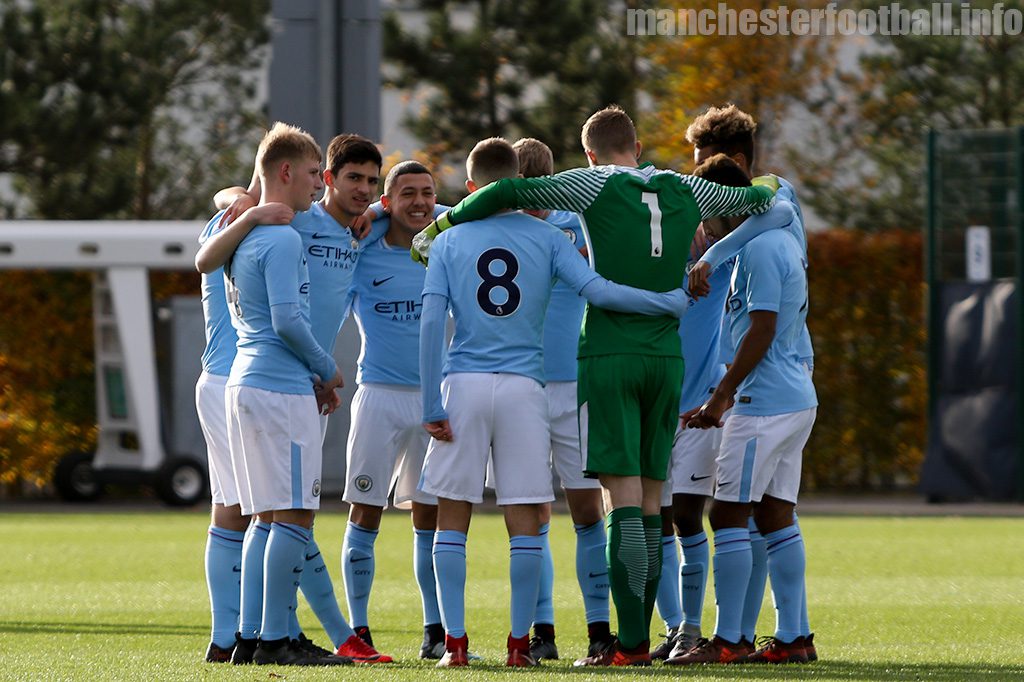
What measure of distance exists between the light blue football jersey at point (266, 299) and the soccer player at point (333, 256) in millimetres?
329

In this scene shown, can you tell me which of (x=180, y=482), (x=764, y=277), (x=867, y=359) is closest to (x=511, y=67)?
(x=867, y=359)

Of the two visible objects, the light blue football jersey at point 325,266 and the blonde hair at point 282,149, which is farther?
the light blue football jersey at point 325,266

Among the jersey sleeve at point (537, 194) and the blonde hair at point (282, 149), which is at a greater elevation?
the blonde hair at point (282, 149)

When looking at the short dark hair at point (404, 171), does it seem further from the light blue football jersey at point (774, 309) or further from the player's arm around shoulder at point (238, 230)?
the light blue football jersey at point (774, 309)

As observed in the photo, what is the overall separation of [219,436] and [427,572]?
1079 mm

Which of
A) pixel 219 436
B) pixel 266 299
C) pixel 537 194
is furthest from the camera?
pixel 219 436

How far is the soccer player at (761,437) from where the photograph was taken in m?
7.31

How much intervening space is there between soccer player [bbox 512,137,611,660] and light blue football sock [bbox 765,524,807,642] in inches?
27.0

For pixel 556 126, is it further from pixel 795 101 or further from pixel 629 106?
pixel 795 101

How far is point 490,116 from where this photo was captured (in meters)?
28.1

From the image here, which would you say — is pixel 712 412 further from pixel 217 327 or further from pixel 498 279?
pixel 217 327

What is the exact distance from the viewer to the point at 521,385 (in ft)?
23.0

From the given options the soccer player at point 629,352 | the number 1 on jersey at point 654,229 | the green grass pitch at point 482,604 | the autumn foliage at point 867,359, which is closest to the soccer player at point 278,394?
the green grass pitch at point 482,604

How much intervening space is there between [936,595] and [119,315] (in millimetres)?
11200
